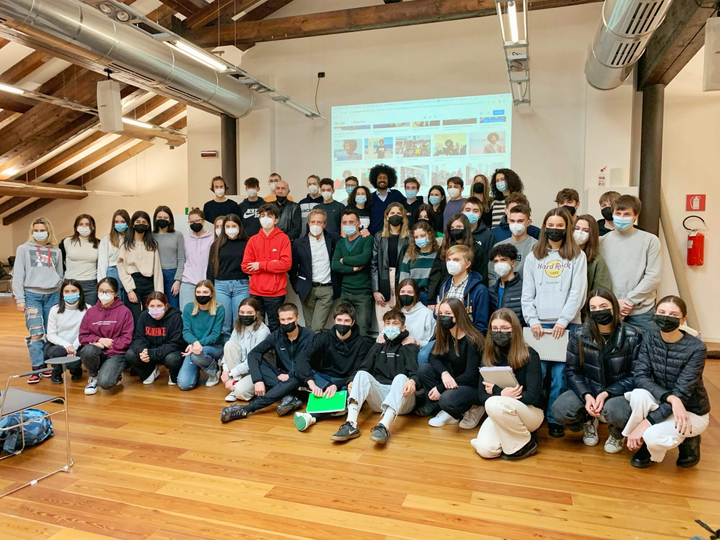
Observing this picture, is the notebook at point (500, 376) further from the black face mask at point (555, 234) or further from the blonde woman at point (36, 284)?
the blonde woman at point (36, 284)

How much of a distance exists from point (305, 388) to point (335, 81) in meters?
5.41

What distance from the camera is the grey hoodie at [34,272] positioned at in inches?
199

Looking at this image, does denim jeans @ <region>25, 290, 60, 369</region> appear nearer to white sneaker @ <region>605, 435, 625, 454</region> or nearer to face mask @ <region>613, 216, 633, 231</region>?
white sneaker @ <region>605, 435, 625, 454</region>

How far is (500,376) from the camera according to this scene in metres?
3.28

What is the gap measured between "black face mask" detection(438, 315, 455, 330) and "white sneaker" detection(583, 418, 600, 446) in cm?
109

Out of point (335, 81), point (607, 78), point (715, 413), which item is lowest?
point (715, 413)

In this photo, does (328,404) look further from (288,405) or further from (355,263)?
(355,263)

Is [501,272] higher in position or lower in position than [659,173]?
lower

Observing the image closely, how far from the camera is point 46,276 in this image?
5137 millimetres

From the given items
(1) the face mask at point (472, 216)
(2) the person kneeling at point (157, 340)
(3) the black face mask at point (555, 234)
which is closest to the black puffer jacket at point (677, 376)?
(3) the black face mask at point (555, 234)

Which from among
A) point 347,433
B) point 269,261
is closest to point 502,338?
point 347,433

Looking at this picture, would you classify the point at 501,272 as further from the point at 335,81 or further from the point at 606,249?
the point at 335,81

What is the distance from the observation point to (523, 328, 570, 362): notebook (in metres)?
3.61

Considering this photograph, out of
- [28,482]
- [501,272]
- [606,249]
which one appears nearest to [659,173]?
[606,249]
